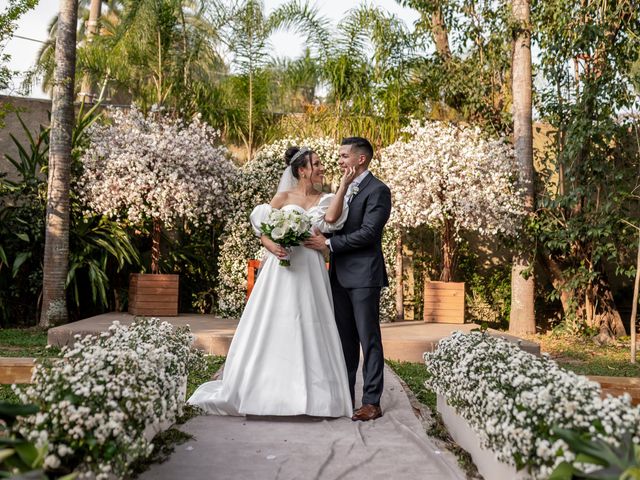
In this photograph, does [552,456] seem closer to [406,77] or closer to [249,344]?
[249,344]

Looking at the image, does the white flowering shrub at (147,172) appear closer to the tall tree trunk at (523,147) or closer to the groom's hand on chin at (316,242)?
the tall tree trunk at (523,147)

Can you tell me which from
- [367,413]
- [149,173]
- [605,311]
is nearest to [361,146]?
[367,413]

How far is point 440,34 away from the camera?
36.5 ft

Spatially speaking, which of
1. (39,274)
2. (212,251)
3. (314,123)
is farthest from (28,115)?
(314,123)

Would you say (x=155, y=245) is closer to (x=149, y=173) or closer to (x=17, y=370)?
(x=149, y=173)

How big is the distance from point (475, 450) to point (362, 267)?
1528 millimetres

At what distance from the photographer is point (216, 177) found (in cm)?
952

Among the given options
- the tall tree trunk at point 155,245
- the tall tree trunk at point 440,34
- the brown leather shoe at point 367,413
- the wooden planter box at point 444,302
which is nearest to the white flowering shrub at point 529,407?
the brown leather shoe at point 367,413

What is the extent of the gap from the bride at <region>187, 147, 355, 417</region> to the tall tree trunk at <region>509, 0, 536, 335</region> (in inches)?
216

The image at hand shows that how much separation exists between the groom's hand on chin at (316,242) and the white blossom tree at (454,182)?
15.0 ft

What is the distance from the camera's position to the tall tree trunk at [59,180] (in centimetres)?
870

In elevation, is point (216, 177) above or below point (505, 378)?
above

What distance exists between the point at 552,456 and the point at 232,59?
981cm

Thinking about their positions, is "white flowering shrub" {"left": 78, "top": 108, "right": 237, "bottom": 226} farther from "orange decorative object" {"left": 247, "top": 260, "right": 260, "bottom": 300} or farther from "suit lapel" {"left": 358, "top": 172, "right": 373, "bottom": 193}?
"suit lapel" {"left": 358, "top": 172, "right": 373, "bottom": 193}
